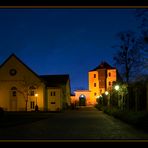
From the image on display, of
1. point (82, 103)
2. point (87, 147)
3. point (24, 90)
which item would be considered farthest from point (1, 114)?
point (82, 103)

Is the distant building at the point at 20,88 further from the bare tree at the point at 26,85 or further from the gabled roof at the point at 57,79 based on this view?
the gabled roof at the point at 57,79

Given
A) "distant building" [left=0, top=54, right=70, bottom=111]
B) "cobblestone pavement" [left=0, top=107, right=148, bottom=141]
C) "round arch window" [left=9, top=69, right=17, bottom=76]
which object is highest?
"round arch window" [left=9, top=69, right=17, bottom=76]

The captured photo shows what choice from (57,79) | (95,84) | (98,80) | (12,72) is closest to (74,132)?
(12,72)

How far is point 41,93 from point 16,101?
4.94 meters

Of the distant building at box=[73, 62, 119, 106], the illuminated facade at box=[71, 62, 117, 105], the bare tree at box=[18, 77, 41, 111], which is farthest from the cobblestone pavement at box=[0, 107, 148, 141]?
the distant building at box=[73, 62, 119, 106]

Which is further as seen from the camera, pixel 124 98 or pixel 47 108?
pixel 47 108

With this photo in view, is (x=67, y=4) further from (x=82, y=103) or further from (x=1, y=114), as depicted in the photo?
(x=82, y=103)

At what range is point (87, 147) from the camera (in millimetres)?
12039

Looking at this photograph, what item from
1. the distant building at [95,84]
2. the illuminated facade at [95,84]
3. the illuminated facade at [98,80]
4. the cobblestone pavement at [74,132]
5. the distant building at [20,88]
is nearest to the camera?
the cobblestone pavement at [74,132]

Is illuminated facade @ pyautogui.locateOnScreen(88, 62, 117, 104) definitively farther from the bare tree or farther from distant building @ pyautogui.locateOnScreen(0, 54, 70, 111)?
the bare tree

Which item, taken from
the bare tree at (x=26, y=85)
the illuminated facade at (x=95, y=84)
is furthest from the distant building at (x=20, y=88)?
the illuminated facade at (x=95, y=84)

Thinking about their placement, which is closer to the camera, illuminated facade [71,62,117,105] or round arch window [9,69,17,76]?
round arch window [9,69,17,76]

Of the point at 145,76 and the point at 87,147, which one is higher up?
the point at 145,76

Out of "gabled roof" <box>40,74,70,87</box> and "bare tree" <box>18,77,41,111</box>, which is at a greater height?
"gabled roof" <box>40,74,70,87</box>
